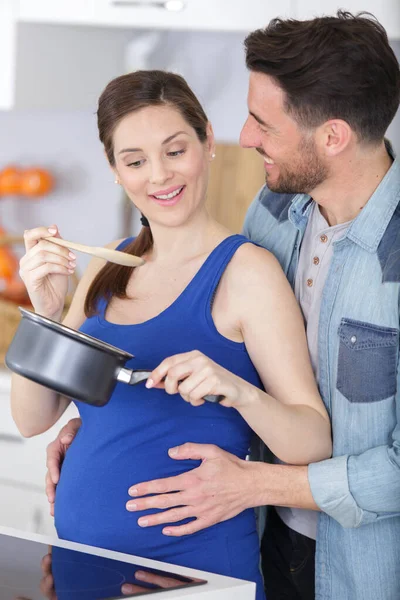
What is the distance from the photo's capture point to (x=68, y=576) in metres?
1.09

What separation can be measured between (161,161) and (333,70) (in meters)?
0.30

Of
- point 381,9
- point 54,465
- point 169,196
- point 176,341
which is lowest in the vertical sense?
point 54,465

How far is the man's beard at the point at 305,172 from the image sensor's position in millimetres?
1489

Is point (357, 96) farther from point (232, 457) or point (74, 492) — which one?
point (74, 492)

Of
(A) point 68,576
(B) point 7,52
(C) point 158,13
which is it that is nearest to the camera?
(A) point 68,576

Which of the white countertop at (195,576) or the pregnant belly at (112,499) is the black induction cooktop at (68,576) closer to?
the white countertop at (195,576)

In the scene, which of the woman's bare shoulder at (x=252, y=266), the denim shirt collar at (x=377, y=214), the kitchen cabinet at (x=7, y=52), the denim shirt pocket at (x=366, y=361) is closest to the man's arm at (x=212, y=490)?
the denim shirt pocket at (x=366, y=361)

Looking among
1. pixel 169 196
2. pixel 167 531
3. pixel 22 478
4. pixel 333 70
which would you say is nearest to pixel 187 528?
pixel 167 531

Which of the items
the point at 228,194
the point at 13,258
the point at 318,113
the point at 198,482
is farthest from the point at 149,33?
the point at 198,482

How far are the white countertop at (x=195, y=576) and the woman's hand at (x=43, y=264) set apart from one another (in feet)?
1.30

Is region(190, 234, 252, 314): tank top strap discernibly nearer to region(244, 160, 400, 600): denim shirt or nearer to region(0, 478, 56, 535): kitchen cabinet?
region(244, 160, 400, 600): denim shirt

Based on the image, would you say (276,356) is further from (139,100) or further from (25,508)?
(25,508)

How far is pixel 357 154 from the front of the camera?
1.48 metres

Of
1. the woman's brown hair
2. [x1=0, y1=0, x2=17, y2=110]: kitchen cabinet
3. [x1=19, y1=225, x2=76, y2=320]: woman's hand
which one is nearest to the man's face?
the woman's brown hair
